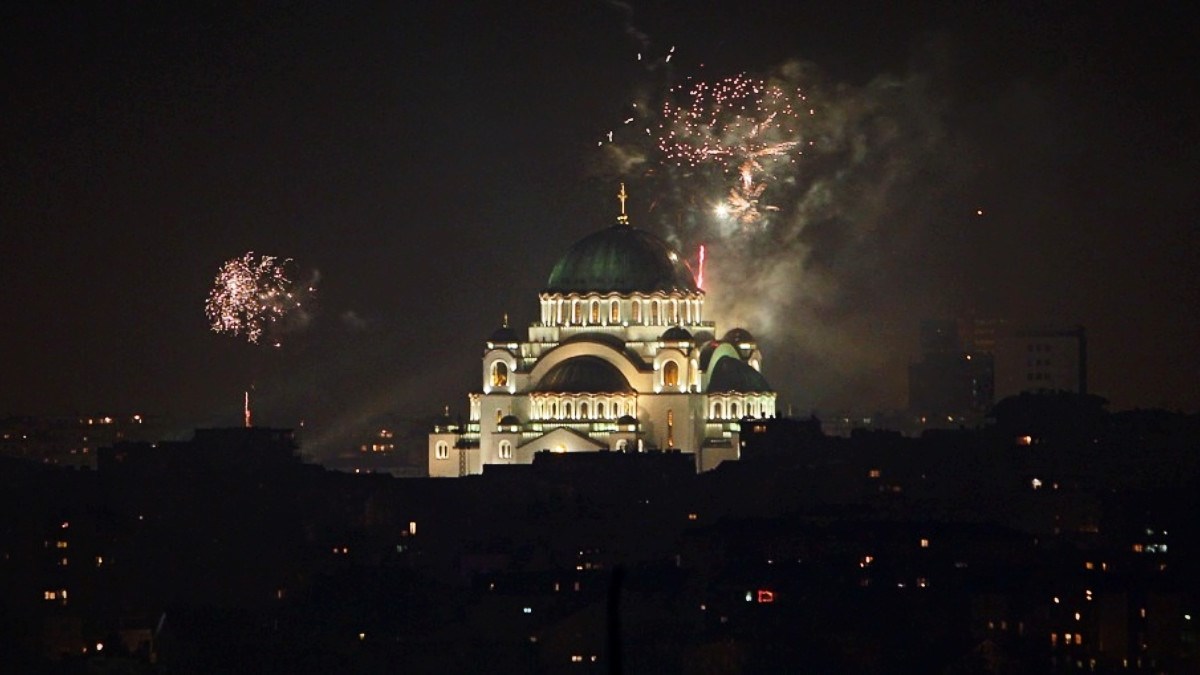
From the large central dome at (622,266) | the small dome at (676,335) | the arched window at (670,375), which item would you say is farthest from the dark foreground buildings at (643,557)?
the large central dome at (622,266)

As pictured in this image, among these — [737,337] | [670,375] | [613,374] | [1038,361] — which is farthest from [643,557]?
[1038,361]

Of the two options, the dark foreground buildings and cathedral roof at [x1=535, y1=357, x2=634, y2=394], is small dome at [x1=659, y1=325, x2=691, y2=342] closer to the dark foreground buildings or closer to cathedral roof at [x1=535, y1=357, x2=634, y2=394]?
cathedral roof at [x1=535, y1=357, x2=634, y2=394]

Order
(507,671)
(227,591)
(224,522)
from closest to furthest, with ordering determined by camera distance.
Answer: (507,671)
(227,591)
(224,522)

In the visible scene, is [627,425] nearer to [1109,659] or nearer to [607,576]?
[607,576]

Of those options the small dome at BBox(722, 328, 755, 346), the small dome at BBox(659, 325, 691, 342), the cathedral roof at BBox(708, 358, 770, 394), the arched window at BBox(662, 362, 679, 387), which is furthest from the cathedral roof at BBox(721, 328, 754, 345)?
the arched window at BBox(662, 362, 679, 387)

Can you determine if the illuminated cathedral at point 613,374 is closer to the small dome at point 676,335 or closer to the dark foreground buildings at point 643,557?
the small dome at point 676,335

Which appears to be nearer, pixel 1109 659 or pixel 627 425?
pixel 1109 659

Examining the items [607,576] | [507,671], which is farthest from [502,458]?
[507,671]
